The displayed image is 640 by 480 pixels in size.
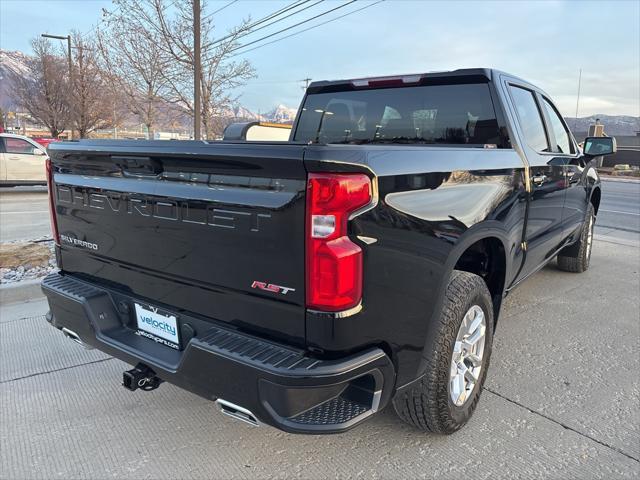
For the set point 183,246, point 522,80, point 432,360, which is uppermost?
point 522,80

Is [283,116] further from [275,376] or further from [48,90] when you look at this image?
[275,376]

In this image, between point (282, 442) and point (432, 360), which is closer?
point (432, 360)

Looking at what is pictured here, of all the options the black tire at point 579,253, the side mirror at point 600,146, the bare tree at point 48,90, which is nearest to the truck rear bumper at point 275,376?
the side mirror at point 600,146

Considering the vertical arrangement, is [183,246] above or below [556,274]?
above

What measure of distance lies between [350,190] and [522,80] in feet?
8.98

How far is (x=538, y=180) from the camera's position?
3545 millimetres

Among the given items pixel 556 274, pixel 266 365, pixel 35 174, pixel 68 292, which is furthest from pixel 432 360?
pixel 35 174

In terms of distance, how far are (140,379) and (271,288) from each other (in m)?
0.90

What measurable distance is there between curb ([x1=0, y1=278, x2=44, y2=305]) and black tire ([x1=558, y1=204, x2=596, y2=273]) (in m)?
5.69

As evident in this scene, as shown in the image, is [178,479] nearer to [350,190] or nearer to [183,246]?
[183,246]

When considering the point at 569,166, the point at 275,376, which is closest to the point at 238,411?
the point at 275,376

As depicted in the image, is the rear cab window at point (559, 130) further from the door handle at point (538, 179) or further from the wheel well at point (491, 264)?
the wheel well at point (491, 264)

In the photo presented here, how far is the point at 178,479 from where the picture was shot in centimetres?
231

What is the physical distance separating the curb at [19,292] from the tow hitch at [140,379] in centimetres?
294
